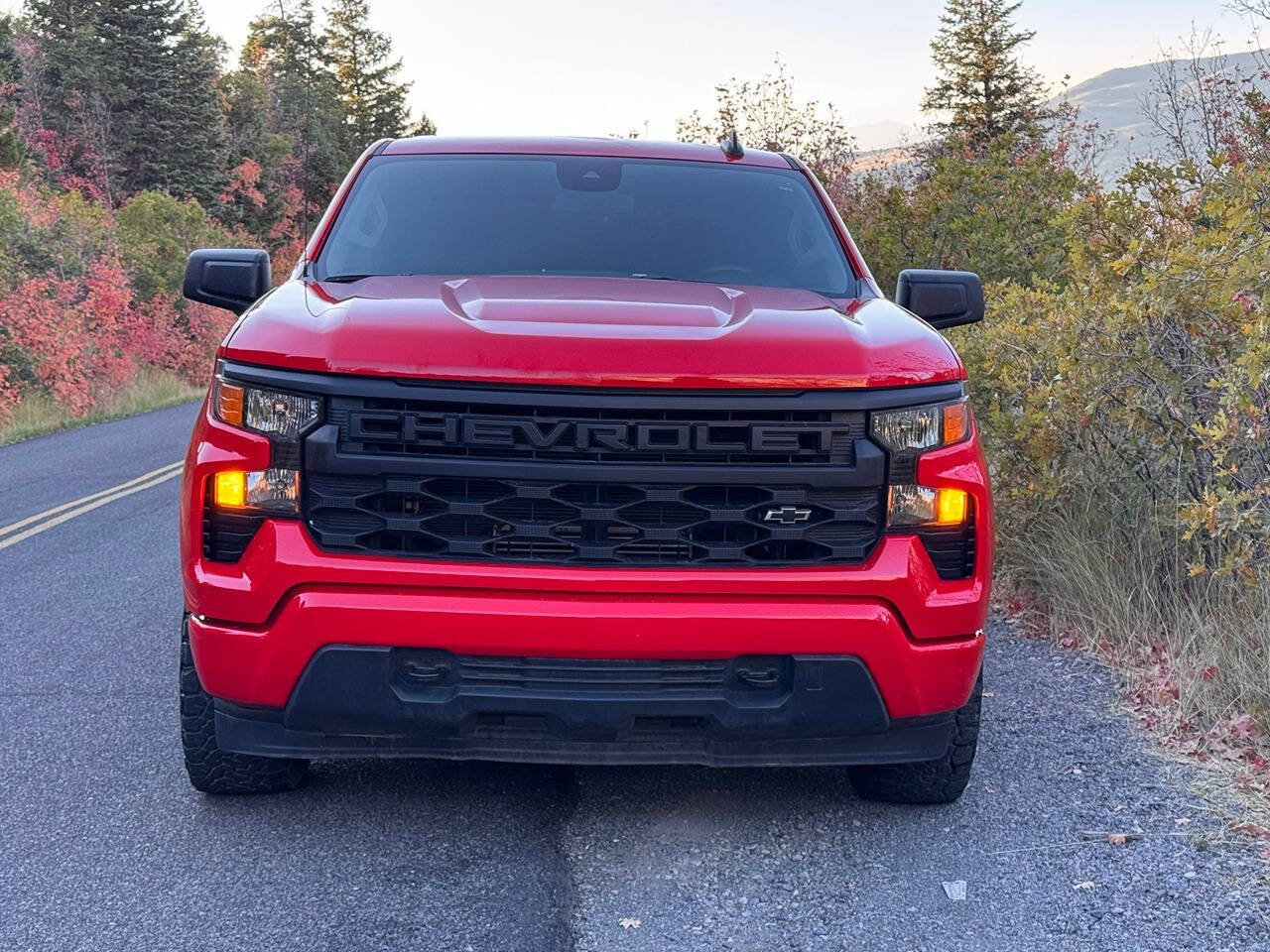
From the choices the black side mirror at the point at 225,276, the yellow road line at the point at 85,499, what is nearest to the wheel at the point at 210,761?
the black side mirror at the point at 225,276

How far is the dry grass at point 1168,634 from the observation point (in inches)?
166

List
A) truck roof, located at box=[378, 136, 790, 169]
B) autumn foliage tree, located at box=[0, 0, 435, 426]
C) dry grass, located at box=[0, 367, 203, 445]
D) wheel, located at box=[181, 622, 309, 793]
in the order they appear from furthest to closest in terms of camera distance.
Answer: autumn foliage tree, located at box=[0, 0, 435, 426]
dry grass, located at box=[0, 367, 203, 445]
truck roof, located at box=[378, 136, 790, 169]
wheel, located at box=[181, 622, 309, 793]

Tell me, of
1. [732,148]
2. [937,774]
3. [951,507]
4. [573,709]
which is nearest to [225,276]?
[732,148]

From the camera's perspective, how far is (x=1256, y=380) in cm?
421

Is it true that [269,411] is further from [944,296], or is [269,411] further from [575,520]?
[944,296]

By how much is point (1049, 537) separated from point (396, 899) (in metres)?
4.03

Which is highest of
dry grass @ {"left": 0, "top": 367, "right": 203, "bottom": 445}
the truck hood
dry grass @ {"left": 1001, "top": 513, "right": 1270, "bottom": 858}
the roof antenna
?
the roof antenna

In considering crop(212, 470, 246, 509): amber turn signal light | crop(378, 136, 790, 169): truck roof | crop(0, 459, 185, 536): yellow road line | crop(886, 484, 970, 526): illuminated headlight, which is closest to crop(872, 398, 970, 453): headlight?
crop(886, 484, 970, 526): illuminated headlight

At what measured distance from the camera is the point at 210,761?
381 cm

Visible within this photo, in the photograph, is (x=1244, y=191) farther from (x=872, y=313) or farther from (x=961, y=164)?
(x=961, y=164)

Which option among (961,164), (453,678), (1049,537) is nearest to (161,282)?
(961,164)

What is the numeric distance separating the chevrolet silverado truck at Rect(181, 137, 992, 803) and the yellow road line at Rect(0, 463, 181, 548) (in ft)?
17.6

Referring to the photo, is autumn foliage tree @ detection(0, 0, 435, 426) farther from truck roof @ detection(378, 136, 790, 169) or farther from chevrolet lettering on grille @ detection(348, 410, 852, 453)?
chevrolet lettering on grille @ detection(348, 410, 852, 453)

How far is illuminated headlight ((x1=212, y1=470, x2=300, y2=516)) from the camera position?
11.0 feet
